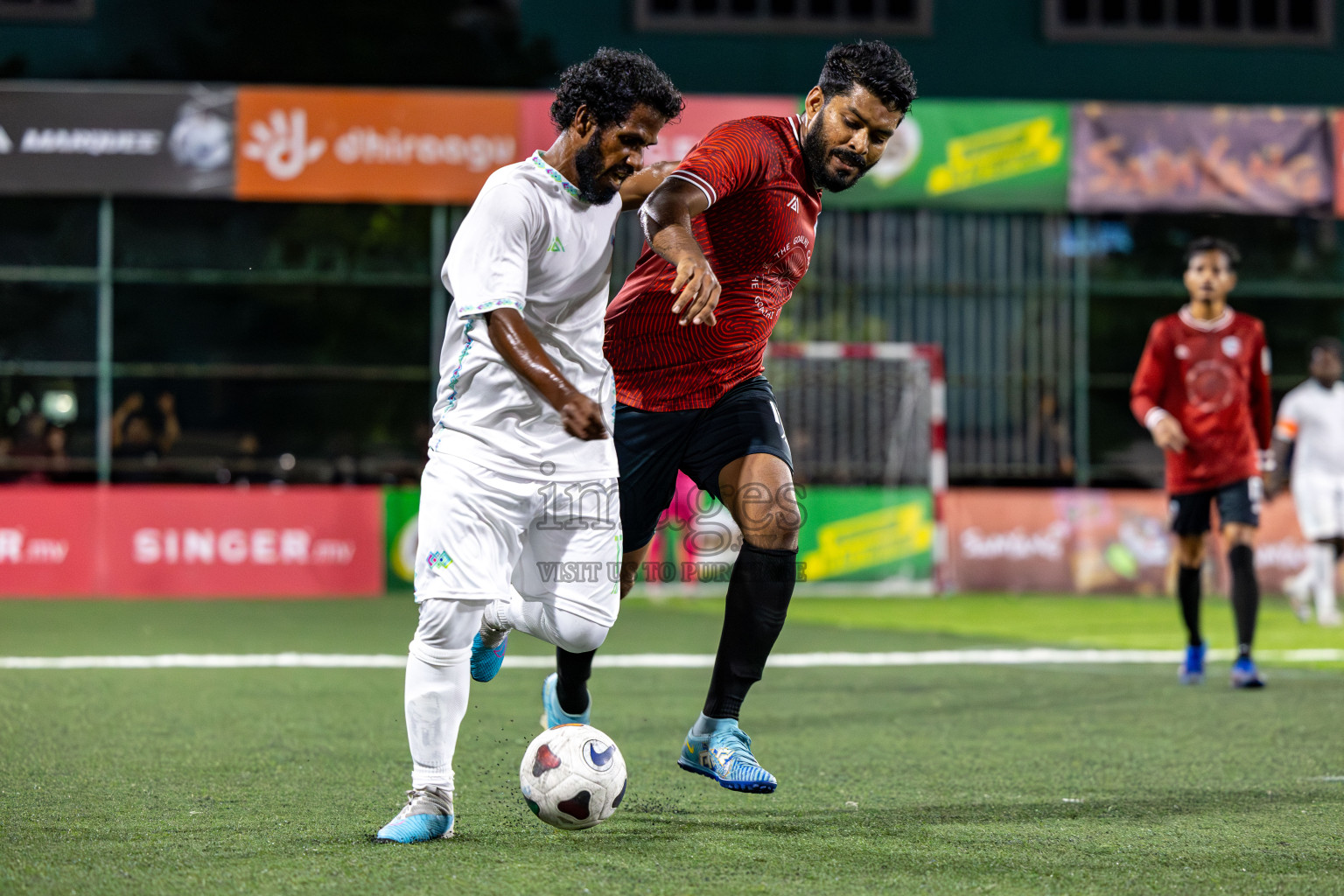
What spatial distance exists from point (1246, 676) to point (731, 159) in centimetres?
455

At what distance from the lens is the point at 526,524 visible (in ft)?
14.6

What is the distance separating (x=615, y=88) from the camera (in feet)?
14.0

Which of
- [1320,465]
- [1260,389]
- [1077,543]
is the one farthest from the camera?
[1077,543]

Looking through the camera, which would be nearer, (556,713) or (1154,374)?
(556,713)

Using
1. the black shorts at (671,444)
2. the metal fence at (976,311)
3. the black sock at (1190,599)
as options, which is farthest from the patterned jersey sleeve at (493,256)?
the metal fence at (976,311)

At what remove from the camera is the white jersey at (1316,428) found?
41.3 feet

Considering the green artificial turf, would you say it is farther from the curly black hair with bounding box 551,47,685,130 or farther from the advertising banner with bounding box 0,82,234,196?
the advertising banner with bounding box 0,82,234,196

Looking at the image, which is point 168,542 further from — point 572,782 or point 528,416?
point 572,782

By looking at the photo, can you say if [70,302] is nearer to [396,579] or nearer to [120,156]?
[120,156]

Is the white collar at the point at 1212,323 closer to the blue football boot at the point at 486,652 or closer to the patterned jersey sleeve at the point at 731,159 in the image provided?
the patterned jersey sleeve at the point at 731,159

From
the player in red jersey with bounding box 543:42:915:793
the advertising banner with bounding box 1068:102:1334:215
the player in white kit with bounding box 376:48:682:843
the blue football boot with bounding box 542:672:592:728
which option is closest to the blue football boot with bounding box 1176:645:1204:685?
the player in red jersey with bounding box 543:42:915:793

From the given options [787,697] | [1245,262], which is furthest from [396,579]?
[1245,262]

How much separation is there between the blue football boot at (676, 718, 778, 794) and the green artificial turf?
11cm

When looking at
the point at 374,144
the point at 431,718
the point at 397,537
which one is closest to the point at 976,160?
the point at 374,144
